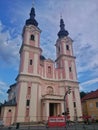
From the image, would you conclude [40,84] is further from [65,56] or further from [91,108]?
[91,108]

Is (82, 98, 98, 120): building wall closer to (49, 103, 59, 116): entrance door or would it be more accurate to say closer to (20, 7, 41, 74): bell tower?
(49, 103, 59, 116): entrance door

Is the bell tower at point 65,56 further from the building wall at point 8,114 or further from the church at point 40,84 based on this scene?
the building wall at point 8,114

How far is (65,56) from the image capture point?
44406 mm

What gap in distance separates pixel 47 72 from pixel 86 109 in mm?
17192

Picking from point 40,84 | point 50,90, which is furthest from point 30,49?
point 50,90

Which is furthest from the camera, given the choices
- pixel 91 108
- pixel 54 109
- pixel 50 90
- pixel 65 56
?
pixel 65 56

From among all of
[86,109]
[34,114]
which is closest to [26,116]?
[34,114]

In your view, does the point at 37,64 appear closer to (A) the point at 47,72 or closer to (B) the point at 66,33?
(A) the point at 47,72

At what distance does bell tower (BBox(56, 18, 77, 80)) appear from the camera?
4250 centimetres

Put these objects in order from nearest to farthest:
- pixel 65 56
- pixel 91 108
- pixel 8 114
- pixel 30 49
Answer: pixel 8 114 → pixel 30 49 → pixel 91 108 → pixel 65 56

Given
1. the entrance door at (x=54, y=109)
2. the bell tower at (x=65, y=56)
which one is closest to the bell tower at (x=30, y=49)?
the bell tower at (x=65, y=56)

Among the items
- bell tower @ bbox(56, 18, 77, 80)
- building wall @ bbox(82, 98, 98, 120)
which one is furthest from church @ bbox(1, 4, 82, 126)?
A: building wall @ bbox(82, 98, 98, 120)

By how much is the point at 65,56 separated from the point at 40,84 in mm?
12672

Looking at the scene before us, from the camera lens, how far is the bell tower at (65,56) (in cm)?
4250
